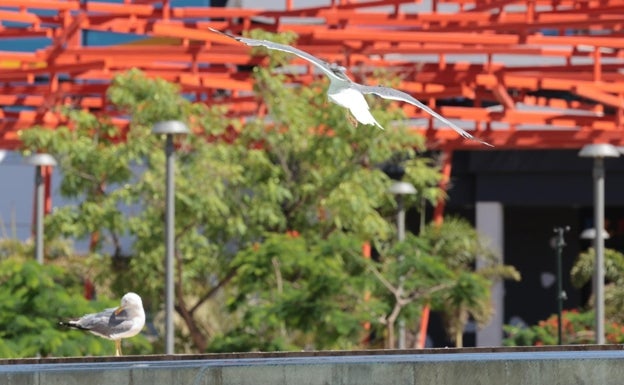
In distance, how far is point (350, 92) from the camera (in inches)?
679

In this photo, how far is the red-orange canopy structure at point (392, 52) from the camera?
39.5 meters

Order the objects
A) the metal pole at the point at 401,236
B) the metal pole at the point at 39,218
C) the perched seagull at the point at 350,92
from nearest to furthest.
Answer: the perched seagull at the point at 350,92, the metal pole at the point at 39,218, the metal pole at the point at 401,236

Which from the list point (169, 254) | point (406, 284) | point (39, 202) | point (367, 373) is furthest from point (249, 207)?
point (367, 373)

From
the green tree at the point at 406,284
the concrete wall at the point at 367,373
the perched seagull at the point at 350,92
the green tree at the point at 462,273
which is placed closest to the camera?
the perched seagull at the point at 350,92

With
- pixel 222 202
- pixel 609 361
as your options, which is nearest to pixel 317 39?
pixel 222 202

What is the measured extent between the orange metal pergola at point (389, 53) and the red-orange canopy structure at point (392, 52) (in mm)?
35

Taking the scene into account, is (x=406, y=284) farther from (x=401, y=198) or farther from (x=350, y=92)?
(x=350, y=92)

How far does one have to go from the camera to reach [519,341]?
140 feet

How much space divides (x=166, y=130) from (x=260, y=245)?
5927 millimetres

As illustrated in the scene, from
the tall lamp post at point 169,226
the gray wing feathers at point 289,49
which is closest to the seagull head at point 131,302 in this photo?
the gray wing feathers at point 289,49

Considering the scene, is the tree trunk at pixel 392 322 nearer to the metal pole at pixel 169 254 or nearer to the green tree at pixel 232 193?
the green tree at pixel 232 193

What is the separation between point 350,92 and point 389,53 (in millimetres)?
24179

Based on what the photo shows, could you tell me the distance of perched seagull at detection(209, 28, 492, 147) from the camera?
16.0 metres

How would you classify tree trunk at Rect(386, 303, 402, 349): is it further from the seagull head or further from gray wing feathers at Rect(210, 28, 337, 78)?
gray wing feathers at Rect(210, 28, 337, 78)
